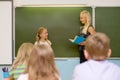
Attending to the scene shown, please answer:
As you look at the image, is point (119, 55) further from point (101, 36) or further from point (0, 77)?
point (101, 36)

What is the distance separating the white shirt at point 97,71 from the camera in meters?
1.84

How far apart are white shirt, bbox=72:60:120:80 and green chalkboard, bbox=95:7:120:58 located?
3.77 m

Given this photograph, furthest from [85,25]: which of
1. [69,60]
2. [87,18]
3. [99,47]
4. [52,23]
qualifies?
[99,47]

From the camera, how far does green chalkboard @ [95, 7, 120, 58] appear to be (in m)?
5.60

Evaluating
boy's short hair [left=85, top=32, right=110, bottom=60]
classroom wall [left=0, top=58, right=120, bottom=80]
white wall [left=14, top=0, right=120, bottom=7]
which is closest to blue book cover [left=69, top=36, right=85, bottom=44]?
classroom wall [left=0, top=58, right=120, bottom=80]

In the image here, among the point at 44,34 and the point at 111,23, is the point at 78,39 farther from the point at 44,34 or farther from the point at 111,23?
the point at 111,23

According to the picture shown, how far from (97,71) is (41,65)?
0.42 m

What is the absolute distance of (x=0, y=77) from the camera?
221 inches

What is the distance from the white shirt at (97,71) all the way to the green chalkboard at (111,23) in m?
3.77

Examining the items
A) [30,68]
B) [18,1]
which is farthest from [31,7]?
[30,68]

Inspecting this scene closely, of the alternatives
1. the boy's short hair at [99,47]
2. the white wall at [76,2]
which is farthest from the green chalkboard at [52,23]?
the boy's short hair at [99,47]

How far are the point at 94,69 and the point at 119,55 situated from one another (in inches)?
154

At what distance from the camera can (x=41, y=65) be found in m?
1.95

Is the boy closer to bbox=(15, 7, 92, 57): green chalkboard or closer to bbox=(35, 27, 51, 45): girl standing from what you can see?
bbox=(35, 27, 51, 45): girl standing
